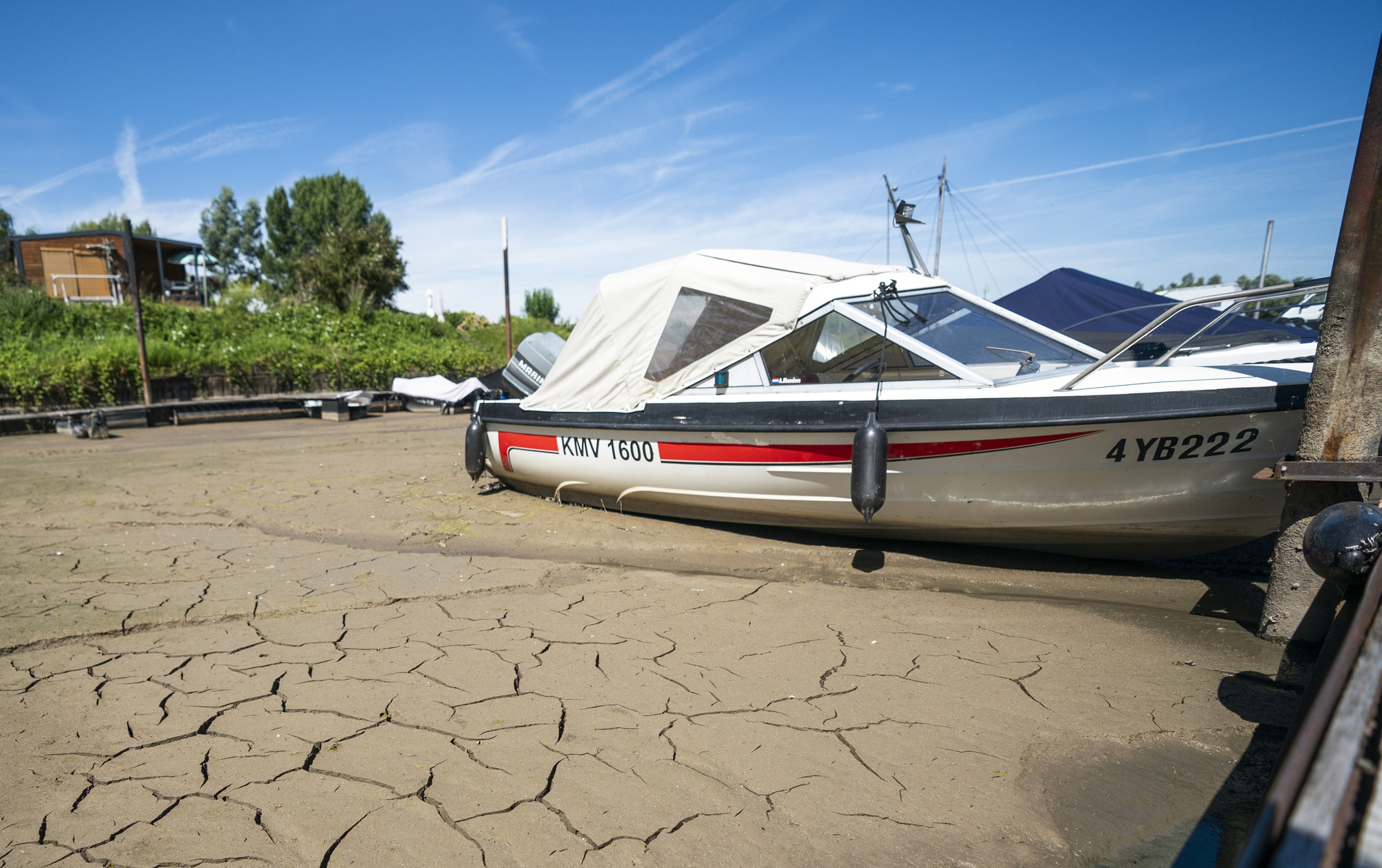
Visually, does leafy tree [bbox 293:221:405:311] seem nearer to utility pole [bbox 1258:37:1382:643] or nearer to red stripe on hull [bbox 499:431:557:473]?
red stripe on hull [bbox 499:431:557:473]

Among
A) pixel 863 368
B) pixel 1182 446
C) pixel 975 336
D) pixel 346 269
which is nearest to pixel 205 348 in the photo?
pixel 346 269

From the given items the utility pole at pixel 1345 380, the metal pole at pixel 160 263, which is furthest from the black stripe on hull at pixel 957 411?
the metal pole at pixel 160 263

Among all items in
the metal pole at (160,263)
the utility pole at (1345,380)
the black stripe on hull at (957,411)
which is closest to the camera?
the utility pole at (1345,380)

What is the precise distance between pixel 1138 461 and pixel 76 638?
540cm

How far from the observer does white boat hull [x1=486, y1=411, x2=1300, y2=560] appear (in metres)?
3.75

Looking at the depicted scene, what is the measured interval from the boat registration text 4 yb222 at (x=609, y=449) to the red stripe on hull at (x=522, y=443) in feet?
0.38

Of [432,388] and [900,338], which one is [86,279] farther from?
[900,338]

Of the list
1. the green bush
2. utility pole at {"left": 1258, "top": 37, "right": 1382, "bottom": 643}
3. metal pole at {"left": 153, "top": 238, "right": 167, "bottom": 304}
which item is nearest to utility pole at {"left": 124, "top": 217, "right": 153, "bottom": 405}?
the green bush

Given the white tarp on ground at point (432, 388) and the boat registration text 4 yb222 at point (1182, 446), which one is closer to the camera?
the boat registration text 4 yb222 at point (1182, 446)

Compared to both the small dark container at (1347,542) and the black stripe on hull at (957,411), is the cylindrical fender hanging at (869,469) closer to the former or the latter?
the black stripe on hull at (957,411)

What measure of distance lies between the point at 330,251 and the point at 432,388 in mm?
12799

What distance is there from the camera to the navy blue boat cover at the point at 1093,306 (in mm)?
8789

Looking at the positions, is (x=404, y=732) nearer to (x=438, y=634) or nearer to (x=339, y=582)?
(x=438, y=634)

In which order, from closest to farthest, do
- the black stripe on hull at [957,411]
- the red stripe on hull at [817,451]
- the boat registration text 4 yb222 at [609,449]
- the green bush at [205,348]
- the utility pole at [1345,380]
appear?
the utility pole at [1345,380]
the black stripe on hull at [957,411]
the red stripe on hull at [817,451]
the boat registration text 4 yb222 at [609,449]
the green bush at [205,348]
